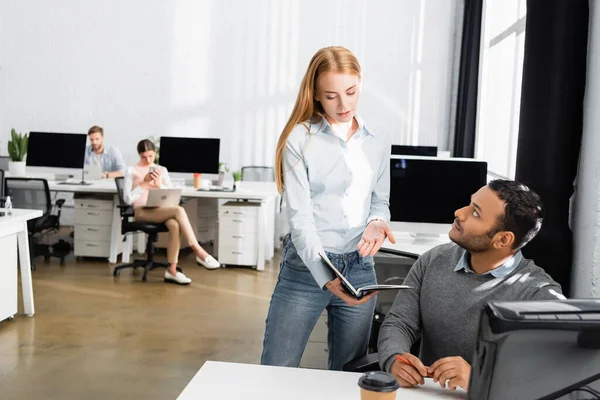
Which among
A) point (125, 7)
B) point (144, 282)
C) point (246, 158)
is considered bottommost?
point (144, 282)

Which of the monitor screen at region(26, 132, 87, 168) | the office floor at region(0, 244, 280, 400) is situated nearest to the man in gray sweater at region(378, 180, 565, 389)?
the office floor at region(0, 244, 280, 400)

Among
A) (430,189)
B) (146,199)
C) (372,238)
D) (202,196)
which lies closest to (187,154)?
(202,196)

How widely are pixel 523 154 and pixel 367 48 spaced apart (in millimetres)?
6214

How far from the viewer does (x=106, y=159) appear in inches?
309

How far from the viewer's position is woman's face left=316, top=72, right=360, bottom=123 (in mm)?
2036

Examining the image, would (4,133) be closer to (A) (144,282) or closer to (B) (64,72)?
(B) (64,72)

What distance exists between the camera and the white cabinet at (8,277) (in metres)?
4.61

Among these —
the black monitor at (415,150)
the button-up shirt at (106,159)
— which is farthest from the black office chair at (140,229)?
the black monitor at (415,150)

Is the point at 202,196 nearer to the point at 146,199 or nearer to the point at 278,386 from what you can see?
the point at 146,199

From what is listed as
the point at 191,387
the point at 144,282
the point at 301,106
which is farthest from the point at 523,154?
the point at 144,282

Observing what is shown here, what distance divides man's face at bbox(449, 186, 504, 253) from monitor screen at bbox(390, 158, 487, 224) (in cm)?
165

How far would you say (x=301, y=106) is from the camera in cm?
213

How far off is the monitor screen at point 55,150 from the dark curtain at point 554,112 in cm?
553

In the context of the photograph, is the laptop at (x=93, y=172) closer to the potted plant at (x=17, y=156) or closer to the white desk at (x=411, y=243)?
the potted plant at (x=17, y=156)
